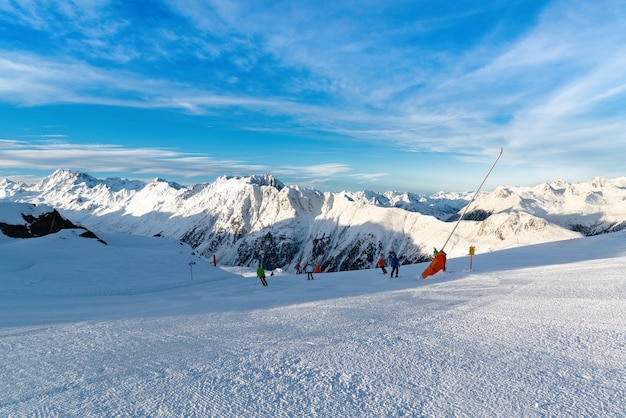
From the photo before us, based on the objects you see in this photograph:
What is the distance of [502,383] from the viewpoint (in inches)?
180

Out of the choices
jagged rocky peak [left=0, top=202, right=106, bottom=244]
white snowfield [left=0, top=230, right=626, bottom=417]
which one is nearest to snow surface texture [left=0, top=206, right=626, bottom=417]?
white snowfield [left=0, top=230, right=626, bottom=417]

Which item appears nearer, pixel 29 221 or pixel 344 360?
pixel 344 360

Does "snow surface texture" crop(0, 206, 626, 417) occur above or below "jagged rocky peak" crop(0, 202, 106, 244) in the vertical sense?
below

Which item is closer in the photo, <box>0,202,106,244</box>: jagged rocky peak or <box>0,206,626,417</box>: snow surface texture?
A: <box>0,206,626,417</box>: snow surface texture

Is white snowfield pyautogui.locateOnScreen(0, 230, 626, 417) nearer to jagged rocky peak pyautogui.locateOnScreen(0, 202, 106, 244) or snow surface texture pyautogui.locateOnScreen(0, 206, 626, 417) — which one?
snow surface texture pyautogui.locateOnScreen(0, 206, 626, 417)

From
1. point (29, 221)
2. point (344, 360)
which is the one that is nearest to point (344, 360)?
point (344, 360)

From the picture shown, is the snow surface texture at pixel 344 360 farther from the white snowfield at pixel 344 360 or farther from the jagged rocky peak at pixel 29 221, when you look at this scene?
the jagged rocky peak at pixel 29 221

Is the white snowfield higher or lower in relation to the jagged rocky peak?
lower

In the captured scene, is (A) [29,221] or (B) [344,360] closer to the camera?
(B) [344,360]

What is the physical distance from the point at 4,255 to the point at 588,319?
33.3 meters

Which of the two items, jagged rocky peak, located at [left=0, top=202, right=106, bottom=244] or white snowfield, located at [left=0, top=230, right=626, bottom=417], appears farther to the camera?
jagged rocky peak, located at [left=0, top=202, right=106, bottom=244]

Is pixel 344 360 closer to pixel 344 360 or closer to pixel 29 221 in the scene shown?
pixel 344 360

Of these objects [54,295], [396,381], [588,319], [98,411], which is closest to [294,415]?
[396,381]

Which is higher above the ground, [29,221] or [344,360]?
[29,221]
